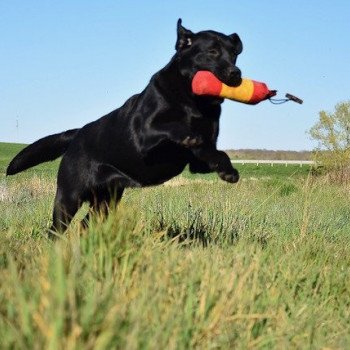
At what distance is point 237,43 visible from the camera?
671 cm

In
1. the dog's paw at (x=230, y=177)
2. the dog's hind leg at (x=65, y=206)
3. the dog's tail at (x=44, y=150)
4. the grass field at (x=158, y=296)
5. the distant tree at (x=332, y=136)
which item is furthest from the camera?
the distant tree at (x=332, y=136)

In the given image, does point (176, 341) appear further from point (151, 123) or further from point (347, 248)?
point (347, 248)

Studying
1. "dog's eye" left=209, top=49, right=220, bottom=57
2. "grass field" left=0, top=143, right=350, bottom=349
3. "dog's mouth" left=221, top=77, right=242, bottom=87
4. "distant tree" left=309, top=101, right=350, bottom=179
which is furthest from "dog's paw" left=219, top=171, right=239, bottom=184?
"distant tree" left=309, top=101, right=350, bottom=179

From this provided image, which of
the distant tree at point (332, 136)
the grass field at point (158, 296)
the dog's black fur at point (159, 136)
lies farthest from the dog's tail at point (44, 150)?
the distant tree at point (332, 136)

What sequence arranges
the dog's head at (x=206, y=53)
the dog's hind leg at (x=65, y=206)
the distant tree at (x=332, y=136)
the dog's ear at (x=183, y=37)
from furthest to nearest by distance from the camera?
1. the distant tree at (x=332, y=136)
2. the dog's hind leg at (x=65, y=206)
3. the dog's ear at (x=183, y=37)
4. the dog's head at (x=206, y=53)

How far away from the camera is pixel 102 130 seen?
6949 millimetres

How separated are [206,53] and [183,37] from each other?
29cm

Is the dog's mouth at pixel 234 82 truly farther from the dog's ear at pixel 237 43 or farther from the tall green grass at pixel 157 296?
the tall green grass at pixel 157 296

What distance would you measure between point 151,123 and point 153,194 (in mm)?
4941

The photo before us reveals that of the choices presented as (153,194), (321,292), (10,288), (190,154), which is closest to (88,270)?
(10,288)

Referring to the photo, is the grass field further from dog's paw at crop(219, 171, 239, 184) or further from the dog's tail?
the dog's tail

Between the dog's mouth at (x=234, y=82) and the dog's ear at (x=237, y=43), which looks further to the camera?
the dog's ear at (x=237, y=43)

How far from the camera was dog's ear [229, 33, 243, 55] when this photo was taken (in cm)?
666

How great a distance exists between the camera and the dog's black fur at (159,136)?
239 inches
